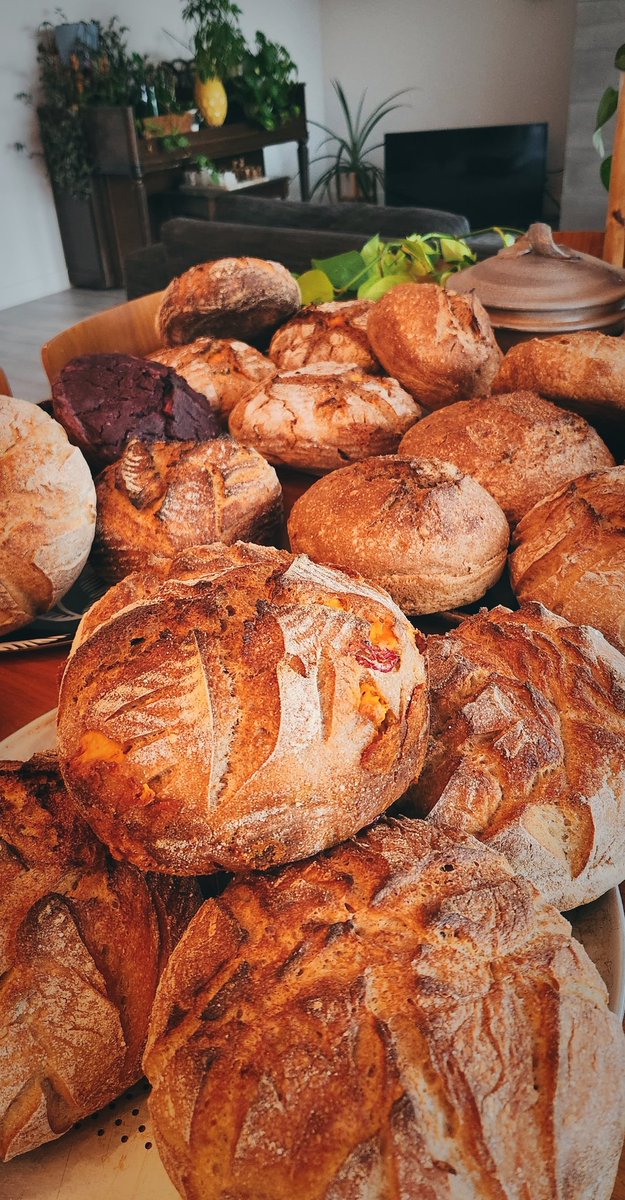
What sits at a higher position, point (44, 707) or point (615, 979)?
point (615, 979)

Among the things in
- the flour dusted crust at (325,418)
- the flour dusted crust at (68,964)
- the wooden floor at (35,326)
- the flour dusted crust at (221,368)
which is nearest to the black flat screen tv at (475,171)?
the wooden floor at (35,326)

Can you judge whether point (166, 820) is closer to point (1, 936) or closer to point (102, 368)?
point (1, 936)

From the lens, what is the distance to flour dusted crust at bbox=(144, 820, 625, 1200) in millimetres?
505

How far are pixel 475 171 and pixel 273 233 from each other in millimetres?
5299

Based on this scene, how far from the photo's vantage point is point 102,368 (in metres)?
1.64

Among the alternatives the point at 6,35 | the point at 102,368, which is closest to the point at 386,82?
the point at 6,35

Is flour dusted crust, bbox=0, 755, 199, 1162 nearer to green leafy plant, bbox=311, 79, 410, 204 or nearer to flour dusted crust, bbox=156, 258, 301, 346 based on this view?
flour dusted crust, bbox=156, 258, 301, 346

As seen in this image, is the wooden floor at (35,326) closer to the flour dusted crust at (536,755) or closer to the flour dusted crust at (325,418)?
the flour dusted crust at (325,418)

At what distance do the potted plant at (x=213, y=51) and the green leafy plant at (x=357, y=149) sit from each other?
1.64m

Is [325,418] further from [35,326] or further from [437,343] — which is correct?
[35,326]

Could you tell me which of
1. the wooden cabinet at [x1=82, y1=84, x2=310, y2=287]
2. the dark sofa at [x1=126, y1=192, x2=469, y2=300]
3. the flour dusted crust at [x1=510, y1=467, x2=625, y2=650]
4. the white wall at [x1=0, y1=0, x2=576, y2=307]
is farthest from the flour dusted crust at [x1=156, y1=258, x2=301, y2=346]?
the white wall at [x1=0, y1=0, x2=576, y2=307]

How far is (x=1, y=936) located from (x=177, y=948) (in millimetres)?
144

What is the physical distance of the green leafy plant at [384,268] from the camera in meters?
2.46

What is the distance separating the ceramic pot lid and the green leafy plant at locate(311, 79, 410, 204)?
7635mm
